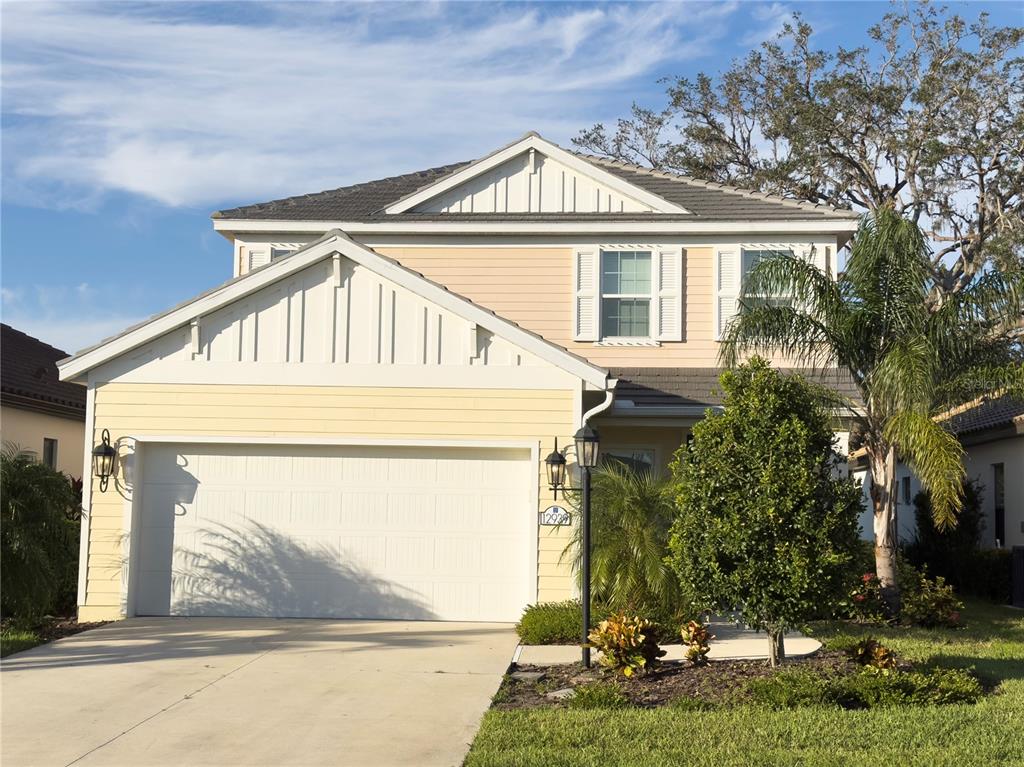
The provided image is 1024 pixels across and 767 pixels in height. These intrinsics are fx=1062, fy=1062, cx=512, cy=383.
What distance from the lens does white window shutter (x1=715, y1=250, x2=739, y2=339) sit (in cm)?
1617

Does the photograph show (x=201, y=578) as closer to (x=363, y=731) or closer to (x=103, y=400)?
(x=103, y=400)

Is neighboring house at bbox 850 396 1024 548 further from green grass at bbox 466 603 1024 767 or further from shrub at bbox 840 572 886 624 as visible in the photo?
green grass at bbox 466 603 1024 767

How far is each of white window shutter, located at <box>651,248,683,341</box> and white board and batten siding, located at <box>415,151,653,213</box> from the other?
5.18 feet

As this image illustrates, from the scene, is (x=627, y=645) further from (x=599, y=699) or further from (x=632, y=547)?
(x=632, y=547)

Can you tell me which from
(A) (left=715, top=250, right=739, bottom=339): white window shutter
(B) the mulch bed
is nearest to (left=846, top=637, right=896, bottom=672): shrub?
(B) the mulch bed

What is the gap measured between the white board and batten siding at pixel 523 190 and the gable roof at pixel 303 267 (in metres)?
4.34

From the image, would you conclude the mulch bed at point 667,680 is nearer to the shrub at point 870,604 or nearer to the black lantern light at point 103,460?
the shrub at point 870,604

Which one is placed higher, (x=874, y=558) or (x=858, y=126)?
(x=858, y=126)

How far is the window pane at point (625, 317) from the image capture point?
16406 mm

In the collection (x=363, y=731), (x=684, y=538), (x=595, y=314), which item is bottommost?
(x=363, y=731)

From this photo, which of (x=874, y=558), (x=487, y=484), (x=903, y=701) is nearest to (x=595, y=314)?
(x=487, y=484)

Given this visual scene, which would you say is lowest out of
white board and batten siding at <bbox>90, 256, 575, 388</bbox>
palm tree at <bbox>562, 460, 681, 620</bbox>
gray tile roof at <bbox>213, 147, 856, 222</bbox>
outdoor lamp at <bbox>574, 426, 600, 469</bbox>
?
palm tree at <bbox>562, 460, 681, 620</bbox>

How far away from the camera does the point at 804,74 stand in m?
28.4

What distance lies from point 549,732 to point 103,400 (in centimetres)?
795
